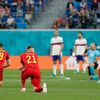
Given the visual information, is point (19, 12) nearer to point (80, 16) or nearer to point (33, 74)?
point (80, 16)

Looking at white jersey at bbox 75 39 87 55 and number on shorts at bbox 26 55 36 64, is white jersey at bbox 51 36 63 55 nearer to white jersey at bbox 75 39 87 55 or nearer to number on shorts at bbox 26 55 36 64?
white jersey at bbox 75 39 87 55

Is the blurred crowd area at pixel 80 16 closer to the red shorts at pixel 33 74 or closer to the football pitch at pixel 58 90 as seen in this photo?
the football pitch at pixel 58 90

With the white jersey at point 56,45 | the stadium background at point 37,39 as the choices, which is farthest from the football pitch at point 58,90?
the stadium background at point 37,39

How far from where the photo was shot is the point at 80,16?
39.3 m

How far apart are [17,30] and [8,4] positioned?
4.23m

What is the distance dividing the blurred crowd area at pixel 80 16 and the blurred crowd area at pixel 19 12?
1.81 meters

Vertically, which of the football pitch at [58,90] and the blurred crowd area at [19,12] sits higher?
the blurred crowd area at [19,12]

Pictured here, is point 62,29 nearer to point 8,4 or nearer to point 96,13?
point 96,13

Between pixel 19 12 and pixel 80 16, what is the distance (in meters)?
4.43

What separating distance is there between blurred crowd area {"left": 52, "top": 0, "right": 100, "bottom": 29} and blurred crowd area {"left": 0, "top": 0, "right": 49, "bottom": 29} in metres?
1.81

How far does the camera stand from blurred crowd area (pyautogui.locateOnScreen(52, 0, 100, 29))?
3912cm

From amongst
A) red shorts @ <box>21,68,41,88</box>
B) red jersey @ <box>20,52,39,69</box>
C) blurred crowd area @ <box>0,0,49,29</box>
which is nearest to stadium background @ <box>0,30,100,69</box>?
blurred crowd area @ <box>0,0,49,29</box>

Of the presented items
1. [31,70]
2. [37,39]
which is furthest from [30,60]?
[37,39]

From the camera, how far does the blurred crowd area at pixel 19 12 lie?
4034 centimetres
